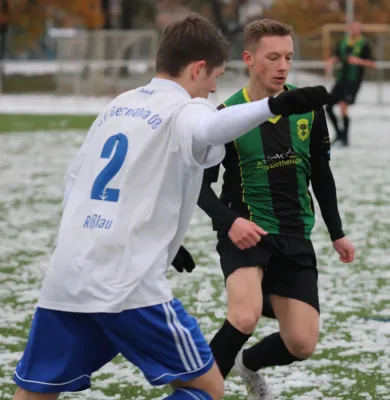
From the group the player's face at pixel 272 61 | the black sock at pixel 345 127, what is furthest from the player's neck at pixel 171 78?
the black sock at pixel 345 127

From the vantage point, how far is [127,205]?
14.0 ft

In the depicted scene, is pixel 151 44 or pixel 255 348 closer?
pixel 255 348

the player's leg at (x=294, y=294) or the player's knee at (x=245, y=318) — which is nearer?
the player's knee at (x=245, y=318)

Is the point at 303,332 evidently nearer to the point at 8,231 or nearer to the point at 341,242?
the point at 341,242

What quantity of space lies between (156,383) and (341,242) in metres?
1.93

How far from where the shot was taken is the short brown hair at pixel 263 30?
5.70 meters

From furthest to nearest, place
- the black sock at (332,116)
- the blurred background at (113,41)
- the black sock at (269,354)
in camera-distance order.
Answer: the blurred background at (113,41)
the black sock at (332,116)
the black sock at (269,354)

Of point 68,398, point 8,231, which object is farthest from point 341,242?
point 8,231

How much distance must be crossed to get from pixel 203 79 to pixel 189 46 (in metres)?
0.14

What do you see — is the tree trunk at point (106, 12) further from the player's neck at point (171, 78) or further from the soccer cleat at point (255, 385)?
the player's neck at point (171, 78)

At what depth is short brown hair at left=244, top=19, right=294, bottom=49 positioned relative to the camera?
5695 millimetres

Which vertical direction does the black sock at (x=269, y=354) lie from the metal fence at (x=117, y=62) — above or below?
above

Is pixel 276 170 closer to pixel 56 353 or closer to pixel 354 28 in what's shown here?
pixel 56 353

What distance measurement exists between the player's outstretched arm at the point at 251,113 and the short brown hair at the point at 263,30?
1661mm
